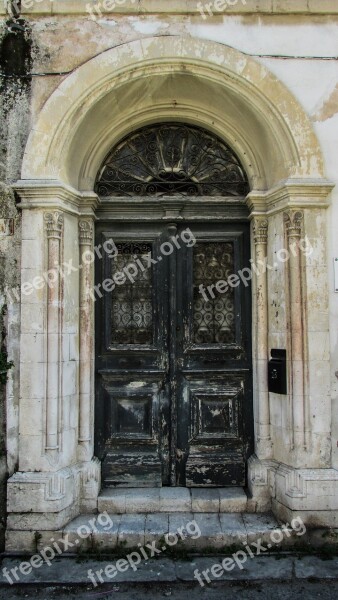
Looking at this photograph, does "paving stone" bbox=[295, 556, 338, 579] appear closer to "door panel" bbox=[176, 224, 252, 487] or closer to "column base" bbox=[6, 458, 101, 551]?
"door panel" bbox=[176, 224, 252, 487]

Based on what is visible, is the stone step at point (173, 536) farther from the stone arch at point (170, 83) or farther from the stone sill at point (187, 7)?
the stone sill at point (187, 7)

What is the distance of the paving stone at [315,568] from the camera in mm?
3742

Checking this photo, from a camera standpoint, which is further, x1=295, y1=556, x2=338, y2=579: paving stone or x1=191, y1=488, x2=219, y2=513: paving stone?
x1=191, y1=488, x2=219, y2=513: paving stone

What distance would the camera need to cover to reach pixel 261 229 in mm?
4688

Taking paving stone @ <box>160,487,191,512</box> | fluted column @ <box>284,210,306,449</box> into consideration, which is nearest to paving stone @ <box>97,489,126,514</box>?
paving stone @ <box>160,487,191,512</box>

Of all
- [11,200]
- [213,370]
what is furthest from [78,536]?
[11,200]

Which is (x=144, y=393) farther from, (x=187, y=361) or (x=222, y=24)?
(x=222, y=24)

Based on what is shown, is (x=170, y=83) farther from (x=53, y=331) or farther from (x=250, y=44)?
(x=53, y=331)

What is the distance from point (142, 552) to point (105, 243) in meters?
3.04

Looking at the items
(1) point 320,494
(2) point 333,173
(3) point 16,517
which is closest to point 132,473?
(3) point 16,517

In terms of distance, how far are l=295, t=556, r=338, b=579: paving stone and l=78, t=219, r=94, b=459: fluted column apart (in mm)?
2223

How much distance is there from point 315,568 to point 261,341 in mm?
2043

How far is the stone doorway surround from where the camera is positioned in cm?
420

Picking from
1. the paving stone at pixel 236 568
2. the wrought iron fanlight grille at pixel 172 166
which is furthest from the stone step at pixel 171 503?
the wrought iron fanlight grille at pixel 172 166
